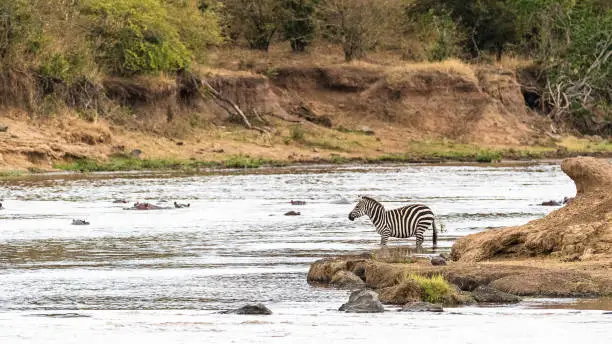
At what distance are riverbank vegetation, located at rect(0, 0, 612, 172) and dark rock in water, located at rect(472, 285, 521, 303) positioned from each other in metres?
40.3

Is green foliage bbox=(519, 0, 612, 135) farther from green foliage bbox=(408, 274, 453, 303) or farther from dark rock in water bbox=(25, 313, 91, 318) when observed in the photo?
dark rock in water bbox=(25, 313, 91, 318)

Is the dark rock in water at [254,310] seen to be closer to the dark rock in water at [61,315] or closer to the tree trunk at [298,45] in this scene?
the dark rock in water at [61,315]

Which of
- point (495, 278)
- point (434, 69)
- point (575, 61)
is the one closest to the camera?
point (495, 278)

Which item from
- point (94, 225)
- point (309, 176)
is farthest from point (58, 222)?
point (309, 176)

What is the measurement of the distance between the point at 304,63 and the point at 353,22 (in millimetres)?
3642

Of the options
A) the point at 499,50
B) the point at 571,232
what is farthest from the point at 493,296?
the point at 499,50

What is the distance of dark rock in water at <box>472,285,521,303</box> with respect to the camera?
1656 centimetres

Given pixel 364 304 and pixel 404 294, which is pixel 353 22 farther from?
pixel 364 304

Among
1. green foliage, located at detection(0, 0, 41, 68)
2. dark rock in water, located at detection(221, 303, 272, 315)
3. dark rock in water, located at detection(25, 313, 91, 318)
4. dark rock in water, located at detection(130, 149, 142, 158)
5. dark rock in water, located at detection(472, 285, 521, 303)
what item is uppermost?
green foliage, located at detection(0, 0, 41, 68)

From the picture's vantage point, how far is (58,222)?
31000 mm

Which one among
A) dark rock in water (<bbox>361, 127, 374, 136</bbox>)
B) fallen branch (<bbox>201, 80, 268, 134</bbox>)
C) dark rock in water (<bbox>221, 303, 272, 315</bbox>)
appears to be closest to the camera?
dark rock in water (<bbox>221, 303, 272, 315</bbox>)

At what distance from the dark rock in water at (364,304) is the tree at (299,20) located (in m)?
59.3

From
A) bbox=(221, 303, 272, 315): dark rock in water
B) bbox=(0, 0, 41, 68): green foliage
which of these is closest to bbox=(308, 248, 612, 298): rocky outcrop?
bbox=(221, 303, 272, 315): dark rock in water

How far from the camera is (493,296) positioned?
16672 millimetres
